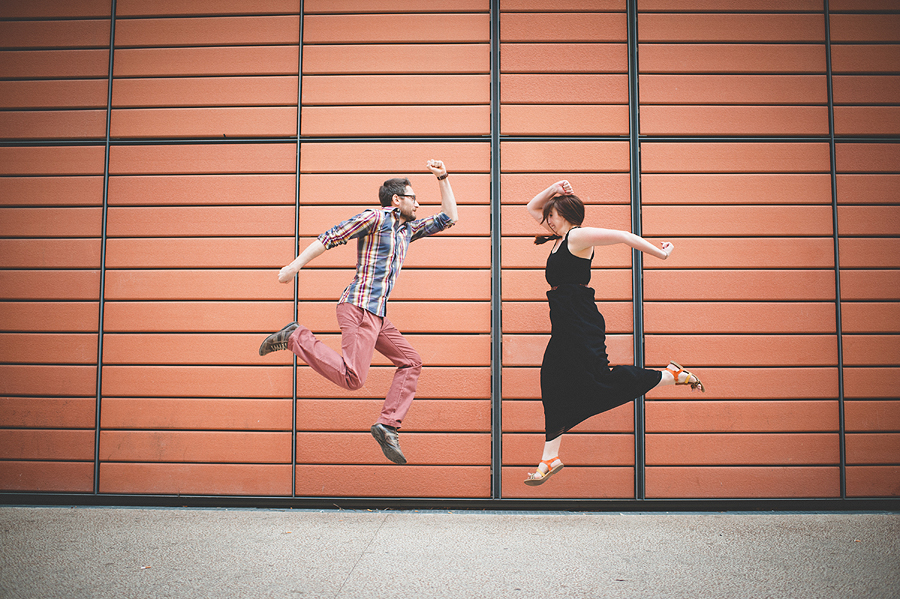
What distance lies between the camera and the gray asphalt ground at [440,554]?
254cm

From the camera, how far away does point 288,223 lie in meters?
4.01

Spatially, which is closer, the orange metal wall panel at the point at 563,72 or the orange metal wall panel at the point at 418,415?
the orange metal wall panel at the point at 418,415

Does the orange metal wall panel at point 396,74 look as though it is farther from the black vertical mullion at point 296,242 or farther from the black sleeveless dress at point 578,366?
the black sleeveless dress at point 578,366

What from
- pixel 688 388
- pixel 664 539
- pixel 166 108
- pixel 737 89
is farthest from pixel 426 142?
pixel 664 539

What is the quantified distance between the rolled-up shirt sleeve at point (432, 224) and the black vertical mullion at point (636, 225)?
1633mm

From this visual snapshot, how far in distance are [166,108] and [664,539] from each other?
5078 mm

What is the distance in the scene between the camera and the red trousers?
303 centimetres

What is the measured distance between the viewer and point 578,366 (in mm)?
3051

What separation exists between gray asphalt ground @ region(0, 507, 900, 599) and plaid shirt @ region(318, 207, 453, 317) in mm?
1537

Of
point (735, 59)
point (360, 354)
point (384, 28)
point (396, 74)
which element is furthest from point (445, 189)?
point (735, 59)

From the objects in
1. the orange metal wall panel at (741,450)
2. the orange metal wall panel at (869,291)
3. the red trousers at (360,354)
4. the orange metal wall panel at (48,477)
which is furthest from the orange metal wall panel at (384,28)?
the orange metal wall panel at (48,477)

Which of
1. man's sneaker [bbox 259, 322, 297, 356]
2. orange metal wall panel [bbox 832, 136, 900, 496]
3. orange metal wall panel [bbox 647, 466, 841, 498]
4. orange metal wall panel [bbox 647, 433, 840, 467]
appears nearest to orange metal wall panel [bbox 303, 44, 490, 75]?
man's sneaker [bbox 259, 322, 297, 356]

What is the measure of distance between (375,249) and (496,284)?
1.13 metres

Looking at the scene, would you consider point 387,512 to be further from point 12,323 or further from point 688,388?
point 12,323
